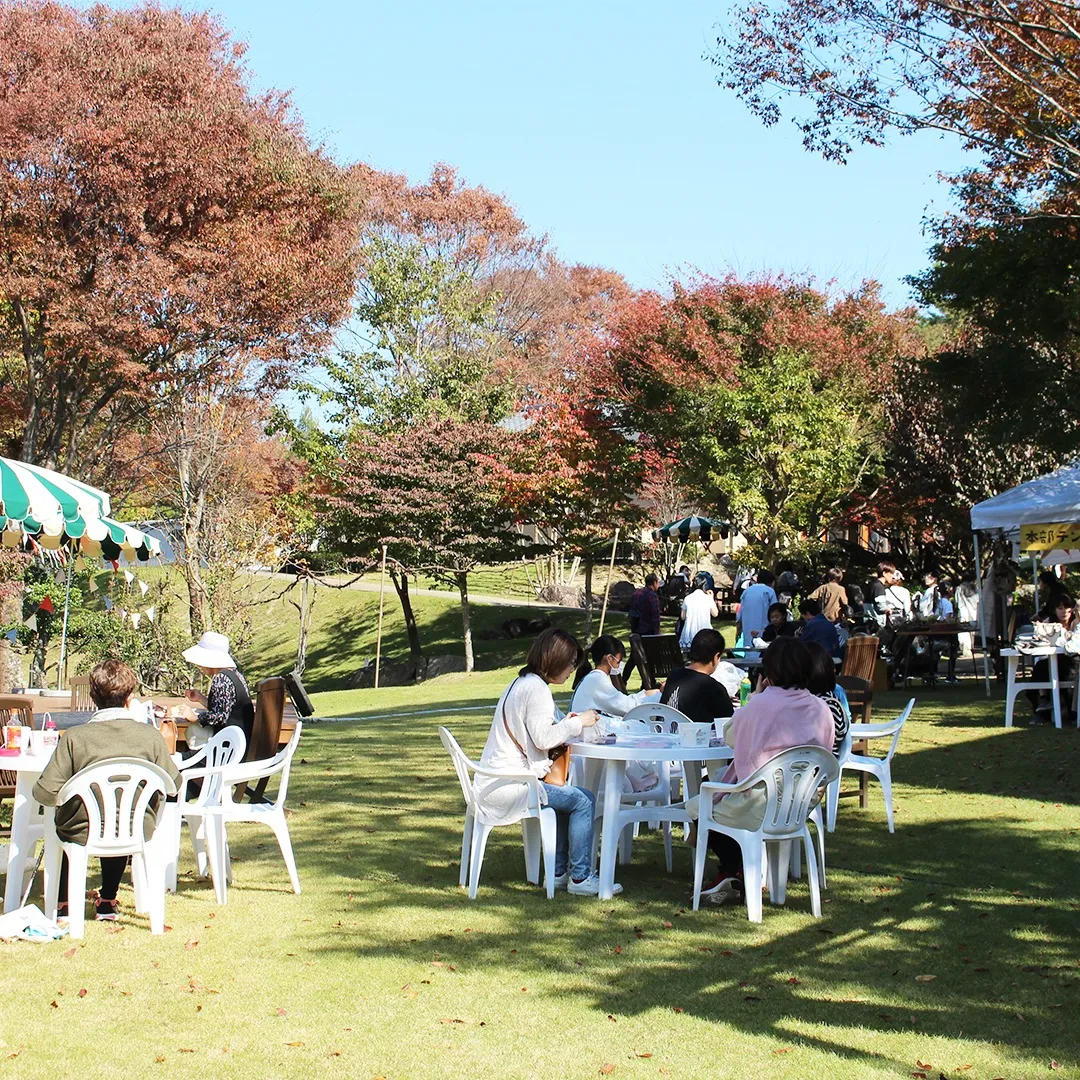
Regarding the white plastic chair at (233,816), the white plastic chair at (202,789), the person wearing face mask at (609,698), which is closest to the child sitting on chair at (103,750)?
the white plastic chair at (202,789)

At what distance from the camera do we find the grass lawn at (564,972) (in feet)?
12.9

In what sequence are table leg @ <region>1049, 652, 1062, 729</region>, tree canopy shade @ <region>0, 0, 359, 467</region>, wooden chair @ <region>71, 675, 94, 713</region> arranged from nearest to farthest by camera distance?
wooden chair @ <region>71, 675, 94, 713</region> → table leg @ <region>1049, 652, 1062, 729</region> → tree canopy shade @ <region>0, 0, 359, 467</region>

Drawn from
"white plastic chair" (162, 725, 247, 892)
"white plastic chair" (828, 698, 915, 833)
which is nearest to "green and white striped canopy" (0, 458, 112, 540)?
"white plastic chair" (162, 725, 247, 892)

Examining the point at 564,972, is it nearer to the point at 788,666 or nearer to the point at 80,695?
the point at 788,666

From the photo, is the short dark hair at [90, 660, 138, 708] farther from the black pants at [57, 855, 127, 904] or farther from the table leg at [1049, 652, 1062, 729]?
the table leg at [1049, 652, 1062, 729]

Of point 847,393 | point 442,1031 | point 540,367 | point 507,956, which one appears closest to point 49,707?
point 507,956

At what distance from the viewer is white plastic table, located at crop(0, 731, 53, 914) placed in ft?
18.3

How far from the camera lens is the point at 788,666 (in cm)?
572

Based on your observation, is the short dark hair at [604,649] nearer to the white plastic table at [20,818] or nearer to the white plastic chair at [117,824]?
the white plastic chair at [117,824]

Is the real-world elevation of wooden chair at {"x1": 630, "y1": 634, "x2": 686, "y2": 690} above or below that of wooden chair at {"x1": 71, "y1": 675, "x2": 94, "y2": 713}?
above

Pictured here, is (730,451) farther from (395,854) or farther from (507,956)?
(507,956)

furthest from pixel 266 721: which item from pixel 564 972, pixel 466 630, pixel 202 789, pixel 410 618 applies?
pixel 410 618

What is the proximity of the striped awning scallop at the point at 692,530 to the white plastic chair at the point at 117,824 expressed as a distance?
19.6 m

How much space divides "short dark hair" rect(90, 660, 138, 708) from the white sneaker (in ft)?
7.30
